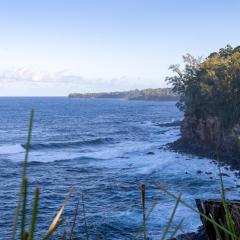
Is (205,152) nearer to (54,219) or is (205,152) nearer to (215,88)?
(215,88)

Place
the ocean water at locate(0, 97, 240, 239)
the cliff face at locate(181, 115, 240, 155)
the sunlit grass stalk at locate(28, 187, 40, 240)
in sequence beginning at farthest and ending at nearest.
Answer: the cliff face at locate(181, 115, 240, 155)
the ocean water at locate(0, 97, 240, 239)
the sunlit grass stalk at locate(28, 187, 40, 240)

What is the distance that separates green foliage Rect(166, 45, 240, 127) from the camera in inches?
2368

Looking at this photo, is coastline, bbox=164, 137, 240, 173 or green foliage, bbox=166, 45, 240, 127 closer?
coastline, bbox=164, 137, 240, 173

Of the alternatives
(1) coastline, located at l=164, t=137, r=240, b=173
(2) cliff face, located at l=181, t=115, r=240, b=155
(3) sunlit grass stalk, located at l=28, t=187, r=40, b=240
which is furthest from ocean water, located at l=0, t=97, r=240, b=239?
(3) sunlit grass stalk, located at l=28, t=187, r=40, b=240

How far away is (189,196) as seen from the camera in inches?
1523

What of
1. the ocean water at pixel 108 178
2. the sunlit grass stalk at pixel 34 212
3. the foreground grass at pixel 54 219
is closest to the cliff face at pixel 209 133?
the ocean water at pixel 108 178

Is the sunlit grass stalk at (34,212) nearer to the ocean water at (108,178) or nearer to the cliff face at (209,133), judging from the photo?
the ocean water at (108,178)

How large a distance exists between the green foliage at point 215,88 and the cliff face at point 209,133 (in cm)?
95

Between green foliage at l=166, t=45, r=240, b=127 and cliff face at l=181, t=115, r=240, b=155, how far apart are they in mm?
946

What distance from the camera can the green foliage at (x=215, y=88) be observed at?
60.2 m

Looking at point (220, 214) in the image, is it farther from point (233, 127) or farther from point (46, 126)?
point (46, 126)

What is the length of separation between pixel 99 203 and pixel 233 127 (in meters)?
26.7

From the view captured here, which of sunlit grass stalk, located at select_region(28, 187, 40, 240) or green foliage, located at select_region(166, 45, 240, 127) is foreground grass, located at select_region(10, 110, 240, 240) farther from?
green foliage, located at select_region(166, 45, 240, 127)

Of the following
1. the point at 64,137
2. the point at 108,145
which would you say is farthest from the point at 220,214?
the point at 64,137
